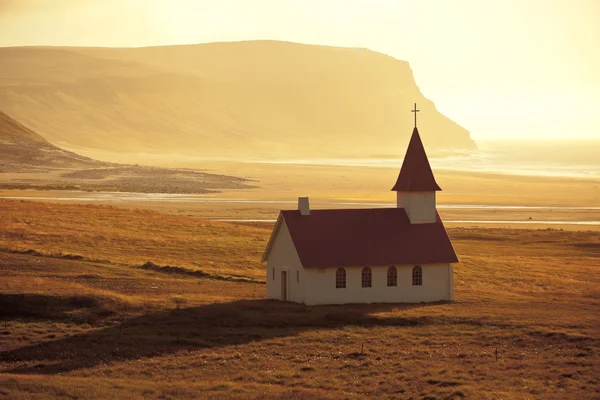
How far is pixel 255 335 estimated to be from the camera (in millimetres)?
44125

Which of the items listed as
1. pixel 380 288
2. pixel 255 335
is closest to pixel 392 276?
pixel 380 288

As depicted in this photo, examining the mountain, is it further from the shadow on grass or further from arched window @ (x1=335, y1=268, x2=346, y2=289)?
the shadow on grass

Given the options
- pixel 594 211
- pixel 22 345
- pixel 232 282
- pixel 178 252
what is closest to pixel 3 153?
pixel 594 211

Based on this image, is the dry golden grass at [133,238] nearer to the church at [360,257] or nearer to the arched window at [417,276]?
the church at [360,257]

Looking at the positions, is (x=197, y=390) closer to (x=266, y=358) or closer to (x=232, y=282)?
(x=266, y=358)

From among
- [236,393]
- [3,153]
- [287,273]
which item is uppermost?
[3,153]

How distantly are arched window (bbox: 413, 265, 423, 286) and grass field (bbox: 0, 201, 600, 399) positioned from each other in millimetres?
1496

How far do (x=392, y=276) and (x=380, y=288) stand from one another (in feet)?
2.85

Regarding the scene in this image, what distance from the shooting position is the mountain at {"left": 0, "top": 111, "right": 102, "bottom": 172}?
167000 millimetres

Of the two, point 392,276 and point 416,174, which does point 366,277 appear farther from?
point 416,174

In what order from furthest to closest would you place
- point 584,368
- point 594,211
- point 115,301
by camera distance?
point 594,211, point 115,301, point 584,368

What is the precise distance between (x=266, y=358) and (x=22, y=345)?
9270mm

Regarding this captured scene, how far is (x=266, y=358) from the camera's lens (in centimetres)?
4088

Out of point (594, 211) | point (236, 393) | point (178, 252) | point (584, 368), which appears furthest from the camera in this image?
point (594, 211)
